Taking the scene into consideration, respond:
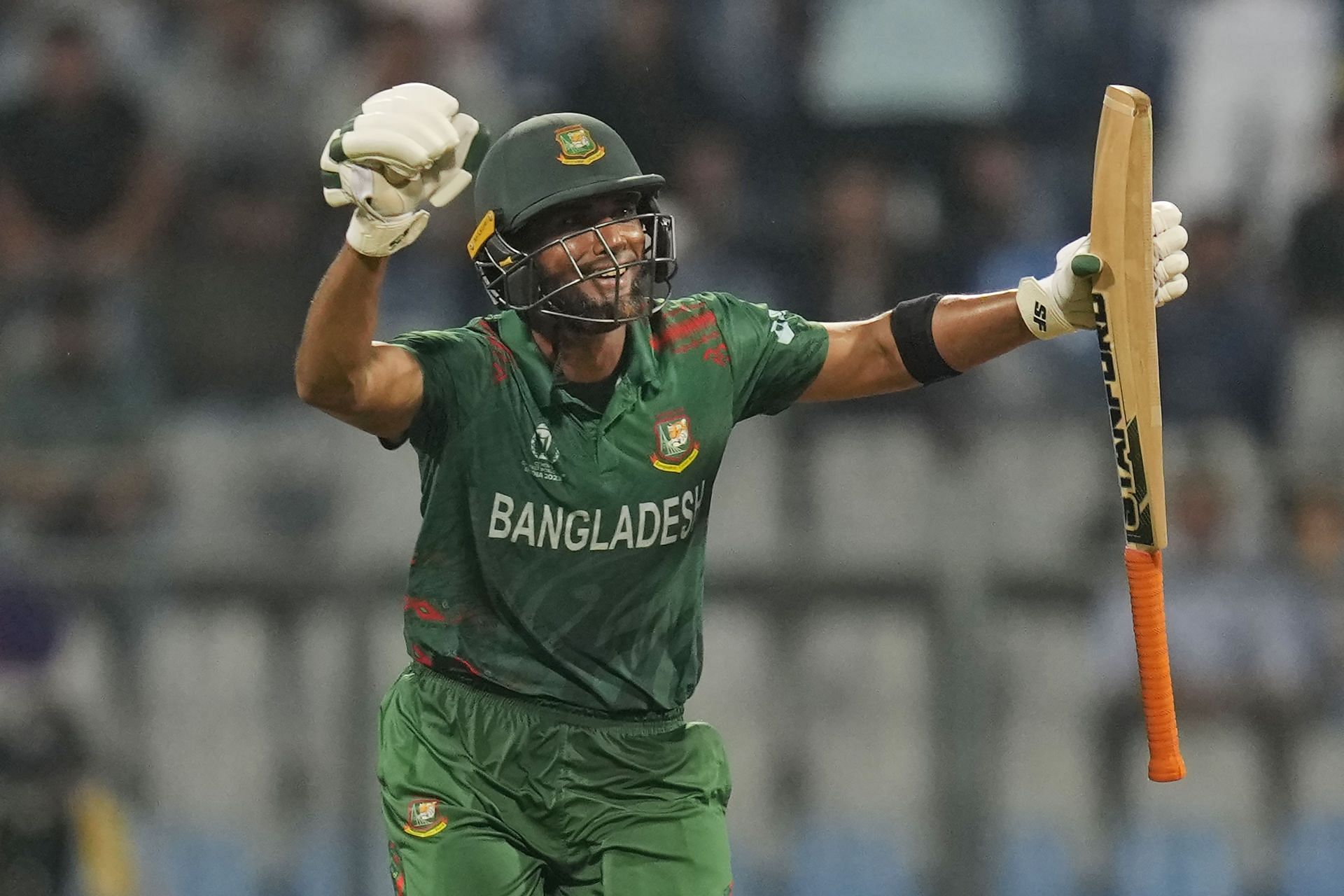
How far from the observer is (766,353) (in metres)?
3.76

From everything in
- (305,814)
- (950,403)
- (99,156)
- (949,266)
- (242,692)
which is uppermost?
(99,156)

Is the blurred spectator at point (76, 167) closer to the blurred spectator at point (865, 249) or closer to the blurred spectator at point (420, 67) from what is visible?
the blurred spectator at point (420, 67)

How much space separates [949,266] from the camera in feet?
21.5

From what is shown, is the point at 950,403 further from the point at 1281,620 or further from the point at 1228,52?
the point at 1228,52

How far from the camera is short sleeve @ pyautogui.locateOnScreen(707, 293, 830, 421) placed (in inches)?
147

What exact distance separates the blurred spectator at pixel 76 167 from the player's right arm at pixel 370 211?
3.64 m

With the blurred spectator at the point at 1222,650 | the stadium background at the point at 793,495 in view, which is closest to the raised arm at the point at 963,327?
the stadium background at the point at 793,495

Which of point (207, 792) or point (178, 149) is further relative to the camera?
point (178, 149)

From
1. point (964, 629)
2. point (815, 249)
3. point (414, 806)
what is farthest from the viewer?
point (815, 249)

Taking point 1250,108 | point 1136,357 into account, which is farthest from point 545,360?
point 1250,108

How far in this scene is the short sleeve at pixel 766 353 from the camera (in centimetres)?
373

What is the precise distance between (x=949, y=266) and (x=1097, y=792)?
1869mm

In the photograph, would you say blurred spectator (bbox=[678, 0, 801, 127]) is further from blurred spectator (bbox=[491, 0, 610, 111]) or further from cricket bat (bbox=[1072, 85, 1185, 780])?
cricket bat (bbox=[1072, 85, 1185, 780])

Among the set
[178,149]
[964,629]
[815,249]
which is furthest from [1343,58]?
[178,149]
